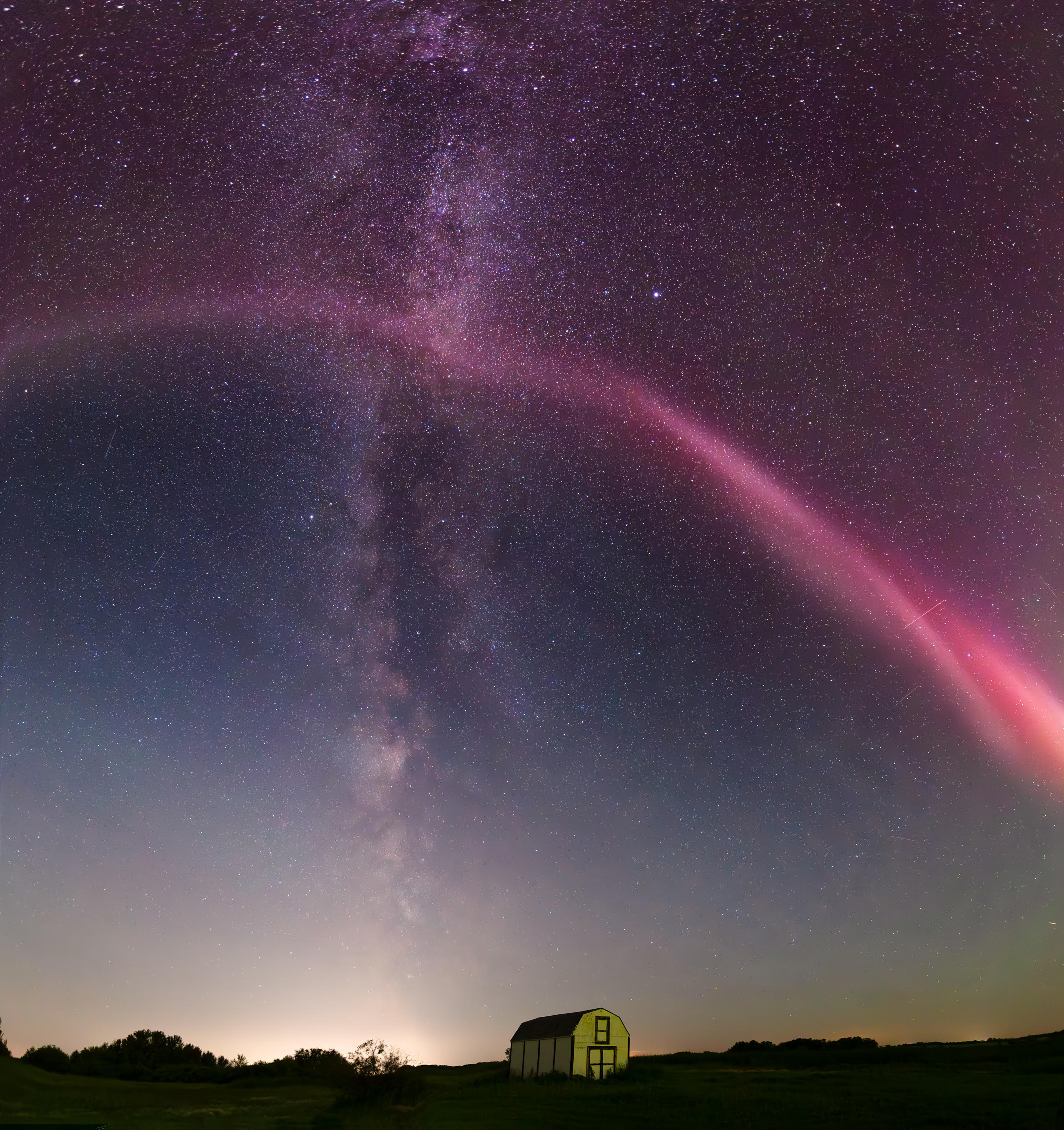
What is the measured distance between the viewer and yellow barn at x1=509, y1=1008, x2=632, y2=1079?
4181 centimetres

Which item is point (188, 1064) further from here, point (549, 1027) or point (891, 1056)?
point (891, 1056)

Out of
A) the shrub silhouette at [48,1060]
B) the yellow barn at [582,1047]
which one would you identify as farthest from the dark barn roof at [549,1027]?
the shrub silhouette at [48,1060]

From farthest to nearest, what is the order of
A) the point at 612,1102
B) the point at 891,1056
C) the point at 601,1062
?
the point at 891,1056
the point at 601,1062
the point at 612,1102

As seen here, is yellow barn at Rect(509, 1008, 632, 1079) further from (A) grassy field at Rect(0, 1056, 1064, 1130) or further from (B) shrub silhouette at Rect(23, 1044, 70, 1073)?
(B) shrub silhouette at Rect(23, 1044, 70, 1073)

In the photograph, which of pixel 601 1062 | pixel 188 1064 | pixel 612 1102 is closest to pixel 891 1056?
pixel 601 1062

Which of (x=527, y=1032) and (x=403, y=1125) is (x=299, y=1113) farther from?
(x=527, y=1032)

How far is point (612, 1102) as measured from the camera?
31.3 m

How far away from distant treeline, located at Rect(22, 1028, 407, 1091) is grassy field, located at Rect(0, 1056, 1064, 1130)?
1.13 meters

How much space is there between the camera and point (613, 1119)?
2636 cm

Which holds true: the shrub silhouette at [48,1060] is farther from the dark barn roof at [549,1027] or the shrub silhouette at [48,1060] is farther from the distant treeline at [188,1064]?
the dark barn roof at [549,1027]

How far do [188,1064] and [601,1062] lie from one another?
27428 mm

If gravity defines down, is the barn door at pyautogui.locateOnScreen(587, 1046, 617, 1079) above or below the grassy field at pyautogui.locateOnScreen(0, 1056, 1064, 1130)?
above

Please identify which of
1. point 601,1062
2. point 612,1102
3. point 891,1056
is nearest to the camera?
point 612,1102

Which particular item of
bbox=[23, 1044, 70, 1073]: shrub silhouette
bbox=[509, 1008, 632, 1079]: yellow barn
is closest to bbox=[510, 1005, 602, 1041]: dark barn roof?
bbox=[509, 1008, 632, 1079]: yellow barn
